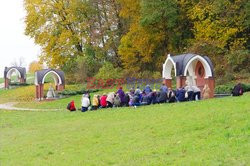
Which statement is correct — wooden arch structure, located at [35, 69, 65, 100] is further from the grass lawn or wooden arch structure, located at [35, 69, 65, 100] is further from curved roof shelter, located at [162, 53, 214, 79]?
the grass lawn

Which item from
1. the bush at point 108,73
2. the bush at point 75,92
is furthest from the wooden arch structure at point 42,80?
the bush at point 108,73

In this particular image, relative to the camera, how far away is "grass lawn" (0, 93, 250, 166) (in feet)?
34.0

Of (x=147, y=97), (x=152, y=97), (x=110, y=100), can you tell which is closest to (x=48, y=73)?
(x=110, y=100)

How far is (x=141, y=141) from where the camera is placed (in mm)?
13406

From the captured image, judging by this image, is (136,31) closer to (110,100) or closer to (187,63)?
(187,63)

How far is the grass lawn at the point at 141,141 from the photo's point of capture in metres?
10.4

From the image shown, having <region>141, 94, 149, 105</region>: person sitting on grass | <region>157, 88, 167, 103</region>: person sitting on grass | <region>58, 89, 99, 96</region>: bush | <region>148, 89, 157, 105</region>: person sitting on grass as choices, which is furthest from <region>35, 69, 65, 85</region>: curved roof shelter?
<region>157, 88, 167, 103</region>: person sitting on grass

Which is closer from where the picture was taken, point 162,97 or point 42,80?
point 162,97

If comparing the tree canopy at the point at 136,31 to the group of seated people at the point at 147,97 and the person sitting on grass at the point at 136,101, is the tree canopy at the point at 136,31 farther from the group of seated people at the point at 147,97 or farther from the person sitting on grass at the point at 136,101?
the person sitting on grass at the point at 136,101

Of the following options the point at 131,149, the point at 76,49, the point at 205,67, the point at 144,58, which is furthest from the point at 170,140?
the point at 76,49

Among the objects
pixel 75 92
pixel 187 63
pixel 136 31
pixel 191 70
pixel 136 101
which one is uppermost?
pixel 136 31

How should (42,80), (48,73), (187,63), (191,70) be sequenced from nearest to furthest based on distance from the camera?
(187,63) → (191,70) → (42,80) → (48,73)

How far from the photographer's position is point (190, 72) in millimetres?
32562

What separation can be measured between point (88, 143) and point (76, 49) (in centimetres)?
4104
